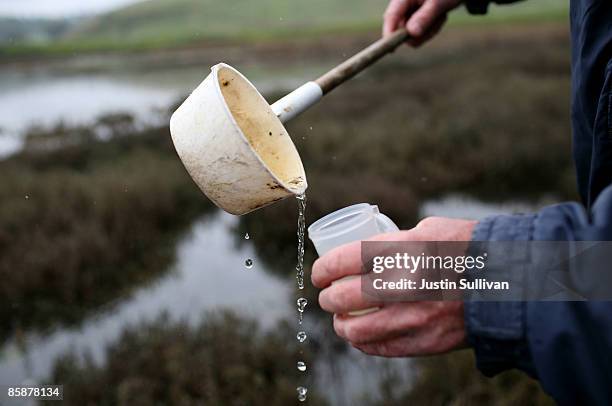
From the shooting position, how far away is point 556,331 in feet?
3.22

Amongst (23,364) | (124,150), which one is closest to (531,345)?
(23,364)

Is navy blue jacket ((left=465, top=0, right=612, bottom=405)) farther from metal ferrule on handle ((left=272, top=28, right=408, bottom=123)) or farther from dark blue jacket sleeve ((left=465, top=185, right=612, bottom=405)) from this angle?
metal ferrule on handle ((left=272, top=28, right=408, bottom=123))

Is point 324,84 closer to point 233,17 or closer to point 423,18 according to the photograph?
point 423,18

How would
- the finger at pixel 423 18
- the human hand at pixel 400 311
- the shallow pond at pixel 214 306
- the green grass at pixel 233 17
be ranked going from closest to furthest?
the human hand at pixel 400 311 → the finger at pixel 423 18 → the shallow pond at pixel 214 306 → the green grass at pixel 233 17

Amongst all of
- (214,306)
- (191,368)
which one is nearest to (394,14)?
(191,368)

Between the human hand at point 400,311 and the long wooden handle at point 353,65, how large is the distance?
29.3 inches

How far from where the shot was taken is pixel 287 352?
13.2ft

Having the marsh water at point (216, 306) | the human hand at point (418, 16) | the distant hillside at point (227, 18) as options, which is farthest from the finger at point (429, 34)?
the distant hillside at point (227, 18)

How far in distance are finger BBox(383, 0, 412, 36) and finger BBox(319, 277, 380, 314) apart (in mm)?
1530

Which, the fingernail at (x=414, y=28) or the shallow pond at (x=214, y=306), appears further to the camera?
the shallow pond at (x=214, y=306)

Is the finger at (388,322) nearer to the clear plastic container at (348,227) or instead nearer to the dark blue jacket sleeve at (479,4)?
the clear plastic container at (348,227)

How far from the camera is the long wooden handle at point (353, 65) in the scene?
1.78m

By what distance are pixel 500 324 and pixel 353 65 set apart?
1108 mm

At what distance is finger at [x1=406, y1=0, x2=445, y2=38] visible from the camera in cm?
229
